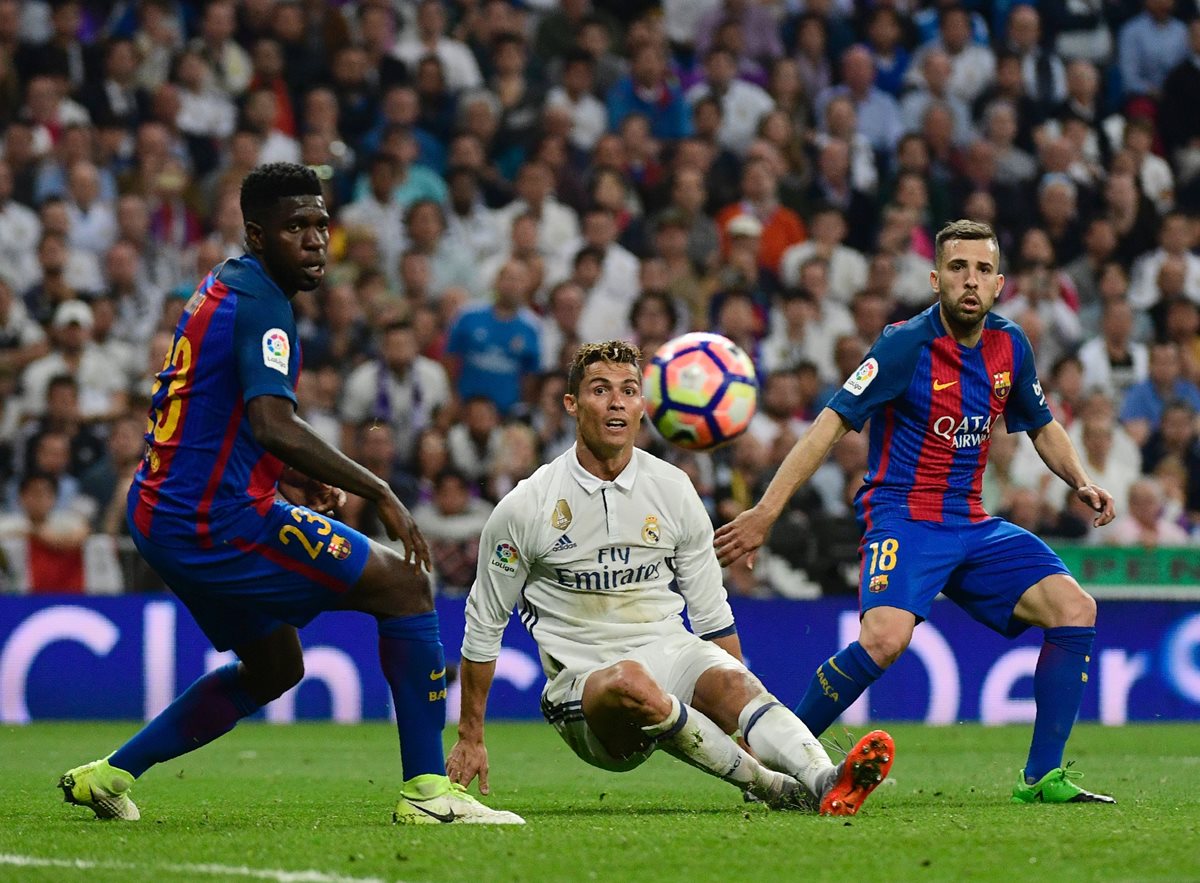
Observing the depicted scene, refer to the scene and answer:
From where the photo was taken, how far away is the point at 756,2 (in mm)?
17812

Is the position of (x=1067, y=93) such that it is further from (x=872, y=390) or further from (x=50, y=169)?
(x=872, y=390)

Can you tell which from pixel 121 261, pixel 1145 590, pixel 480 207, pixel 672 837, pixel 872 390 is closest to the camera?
pixel 672 837

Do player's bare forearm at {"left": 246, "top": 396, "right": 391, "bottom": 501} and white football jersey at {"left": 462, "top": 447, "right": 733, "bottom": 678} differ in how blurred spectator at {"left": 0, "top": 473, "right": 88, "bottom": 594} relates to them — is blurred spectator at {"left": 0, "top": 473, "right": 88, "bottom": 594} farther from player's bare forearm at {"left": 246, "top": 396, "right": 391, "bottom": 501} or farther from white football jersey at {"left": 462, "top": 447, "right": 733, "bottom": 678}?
player's bare forearm at {"left": 246, "top": 396, "right": 391, "bottom": 501}

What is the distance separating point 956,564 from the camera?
300 inches

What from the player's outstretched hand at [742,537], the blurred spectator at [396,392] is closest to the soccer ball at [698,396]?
the player's outstretched hand at [742,537]

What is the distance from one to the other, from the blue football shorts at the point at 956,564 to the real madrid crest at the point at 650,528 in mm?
1007

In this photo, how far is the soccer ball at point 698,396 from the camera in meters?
9.07

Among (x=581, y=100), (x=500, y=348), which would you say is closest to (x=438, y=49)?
(x=581, y=100)

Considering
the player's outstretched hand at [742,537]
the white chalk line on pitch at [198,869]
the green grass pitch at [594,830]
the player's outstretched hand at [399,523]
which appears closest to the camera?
the white chalk line on pitch at [198,869]

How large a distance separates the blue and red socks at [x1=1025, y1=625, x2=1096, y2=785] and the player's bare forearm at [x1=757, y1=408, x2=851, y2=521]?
1211mm

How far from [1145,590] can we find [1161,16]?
7383 mm

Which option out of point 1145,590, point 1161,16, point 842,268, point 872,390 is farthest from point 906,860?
point 1161,16

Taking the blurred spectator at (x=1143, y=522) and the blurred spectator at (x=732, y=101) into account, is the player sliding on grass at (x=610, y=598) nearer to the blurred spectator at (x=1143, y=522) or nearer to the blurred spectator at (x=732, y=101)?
the blurred spectator at (x=1143, y=522)

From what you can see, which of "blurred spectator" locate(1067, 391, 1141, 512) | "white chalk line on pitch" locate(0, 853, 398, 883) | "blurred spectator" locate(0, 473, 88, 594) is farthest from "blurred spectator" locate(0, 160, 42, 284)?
"white chalk line on pitch" locate(0, 853, 398, 883)
